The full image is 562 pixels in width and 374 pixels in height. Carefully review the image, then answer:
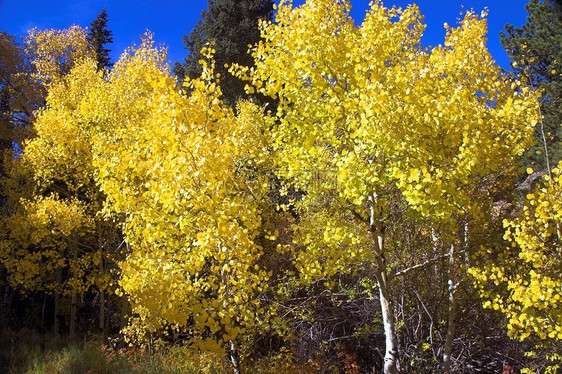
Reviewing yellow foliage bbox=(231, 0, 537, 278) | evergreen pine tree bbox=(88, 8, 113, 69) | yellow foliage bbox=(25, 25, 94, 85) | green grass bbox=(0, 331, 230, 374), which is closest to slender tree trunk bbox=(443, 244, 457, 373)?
yellow foliage bbox=(231, 0, 537, 278)

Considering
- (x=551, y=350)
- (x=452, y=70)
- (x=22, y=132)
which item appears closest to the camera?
(x=452, y=70)

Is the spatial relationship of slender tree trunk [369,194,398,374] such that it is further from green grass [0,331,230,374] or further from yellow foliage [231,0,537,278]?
green grass [0,331,230,374]

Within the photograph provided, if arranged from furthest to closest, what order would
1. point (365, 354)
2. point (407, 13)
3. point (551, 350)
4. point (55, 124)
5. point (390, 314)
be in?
point (55, 124) → point (365, 354) → point (551, 350) → point (390, 314) → point (407, 13)

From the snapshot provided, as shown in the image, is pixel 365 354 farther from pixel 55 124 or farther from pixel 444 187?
pixel 55 124

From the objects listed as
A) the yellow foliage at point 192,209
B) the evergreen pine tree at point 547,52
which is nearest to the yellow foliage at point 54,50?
the yellow foliage at point 192,209

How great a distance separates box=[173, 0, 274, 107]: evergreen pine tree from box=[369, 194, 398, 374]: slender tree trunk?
522 inches

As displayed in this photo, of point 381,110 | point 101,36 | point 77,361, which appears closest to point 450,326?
point 381,110

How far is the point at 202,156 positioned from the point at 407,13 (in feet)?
9.78

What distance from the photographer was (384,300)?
4.50 m

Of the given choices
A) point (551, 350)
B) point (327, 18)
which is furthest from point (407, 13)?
point (551, 350)

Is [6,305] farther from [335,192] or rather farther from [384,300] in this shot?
[384,300]

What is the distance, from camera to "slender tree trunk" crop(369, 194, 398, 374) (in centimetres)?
423

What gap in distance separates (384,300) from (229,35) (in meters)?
16.3

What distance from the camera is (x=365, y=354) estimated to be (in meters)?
7.66
